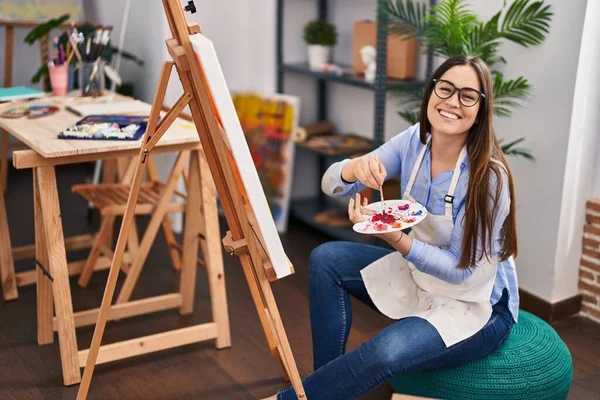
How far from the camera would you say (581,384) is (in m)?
2.59

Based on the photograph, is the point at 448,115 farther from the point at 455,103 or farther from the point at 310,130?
the point at 310,130

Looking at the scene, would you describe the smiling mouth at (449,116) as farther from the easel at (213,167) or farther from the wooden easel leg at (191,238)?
the wooden easel leg at (191,238)

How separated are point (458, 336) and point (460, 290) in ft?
0.43

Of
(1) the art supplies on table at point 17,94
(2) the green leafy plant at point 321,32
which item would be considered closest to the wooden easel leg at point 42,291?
(1) the art supplies on table at point 17,94

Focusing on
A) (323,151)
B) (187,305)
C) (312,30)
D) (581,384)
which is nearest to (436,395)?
(581,384)

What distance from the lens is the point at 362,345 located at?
1.99 meters

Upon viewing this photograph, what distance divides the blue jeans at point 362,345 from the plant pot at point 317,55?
1.90m

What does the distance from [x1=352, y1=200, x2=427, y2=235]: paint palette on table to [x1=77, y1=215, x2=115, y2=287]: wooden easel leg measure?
4.50 feet

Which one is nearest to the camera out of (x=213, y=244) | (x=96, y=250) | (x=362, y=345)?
(x=362, y=345)

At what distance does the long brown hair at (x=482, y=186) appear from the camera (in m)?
1.99

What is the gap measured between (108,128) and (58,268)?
505mm

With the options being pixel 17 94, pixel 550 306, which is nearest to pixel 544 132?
pixel 550 306

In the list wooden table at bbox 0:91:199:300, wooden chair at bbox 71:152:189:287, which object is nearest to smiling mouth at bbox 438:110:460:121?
wooden table at bbox 0:91:199:300

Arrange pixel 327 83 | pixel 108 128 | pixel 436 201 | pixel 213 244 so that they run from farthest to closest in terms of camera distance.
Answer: pixel 327 83 < pixel 213 244 < pixel 108 128 < pixel 436 201
